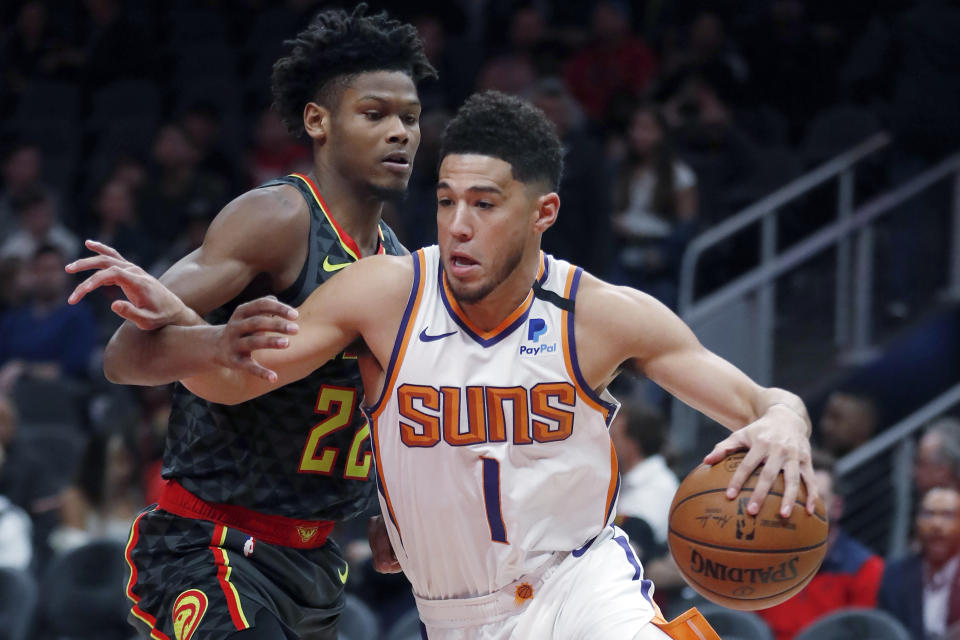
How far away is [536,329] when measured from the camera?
12.6 ft

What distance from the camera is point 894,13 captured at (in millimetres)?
10227

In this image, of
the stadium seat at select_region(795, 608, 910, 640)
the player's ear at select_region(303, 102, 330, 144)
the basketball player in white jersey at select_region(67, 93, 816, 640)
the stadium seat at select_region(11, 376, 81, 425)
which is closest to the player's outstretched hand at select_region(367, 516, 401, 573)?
the basketball player in white jersey at select_region(67, 93, 816, 640)

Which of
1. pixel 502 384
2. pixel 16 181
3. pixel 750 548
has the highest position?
pixel 502 384

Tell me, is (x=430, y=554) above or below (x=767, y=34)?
below

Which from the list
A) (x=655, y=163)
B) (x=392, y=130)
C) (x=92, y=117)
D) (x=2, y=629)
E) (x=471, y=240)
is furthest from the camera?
(x=92, y=117)

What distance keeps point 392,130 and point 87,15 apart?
384 inches

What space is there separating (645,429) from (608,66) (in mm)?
4515

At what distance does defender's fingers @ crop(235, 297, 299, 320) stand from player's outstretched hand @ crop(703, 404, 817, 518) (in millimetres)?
1132

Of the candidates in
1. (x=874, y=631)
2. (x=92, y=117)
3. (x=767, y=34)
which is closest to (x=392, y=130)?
(x=874, y=631)

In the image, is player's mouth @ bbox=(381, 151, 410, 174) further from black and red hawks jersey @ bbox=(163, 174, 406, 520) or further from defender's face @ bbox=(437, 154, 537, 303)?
defender's face @ bbox=(437, 154, 537, 303)

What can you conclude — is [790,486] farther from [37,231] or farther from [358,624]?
[37,231]

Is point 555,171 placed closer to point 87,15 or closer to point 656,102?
point 656,102

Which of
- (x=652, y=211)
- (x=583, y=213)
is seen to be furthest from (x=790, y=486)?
(x=652, y=211)

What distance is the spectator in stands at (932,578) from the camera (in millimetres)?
6137
